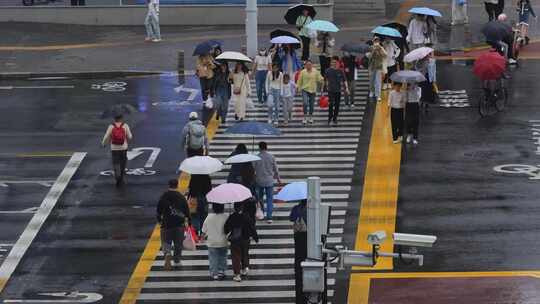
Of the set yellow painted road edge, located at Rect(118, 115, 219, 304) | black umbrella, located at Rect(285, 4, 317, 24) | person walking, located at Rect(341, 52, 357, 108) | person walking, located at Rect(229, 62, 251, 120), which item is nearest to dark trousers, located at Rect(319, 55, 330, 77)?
person walking, located at Rect(341, 52, 357, 108)

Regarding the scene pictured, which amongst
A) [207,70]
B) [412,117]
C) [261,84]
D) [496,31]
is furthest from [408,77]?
[496,31]

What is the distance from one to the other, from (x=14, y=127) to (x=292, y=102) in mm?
6857

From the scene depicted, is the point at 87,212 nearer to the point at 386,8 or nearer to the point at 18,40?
the point at 18,40

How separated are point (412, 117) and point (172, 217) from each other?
9.16 metres

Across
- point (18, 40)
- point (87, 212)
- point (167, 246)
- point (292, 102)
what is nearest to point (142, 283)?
point (167, 246)

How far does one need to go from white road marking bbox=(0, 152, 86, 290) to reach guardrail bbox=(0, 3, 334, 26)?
58.4 ft

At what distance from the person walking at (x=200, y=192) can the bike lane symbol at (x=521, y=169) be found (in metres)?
7.20

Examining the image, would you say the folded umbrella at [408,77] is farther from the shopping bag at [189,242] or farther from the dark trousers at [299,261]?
the dark trousers at [299,261]

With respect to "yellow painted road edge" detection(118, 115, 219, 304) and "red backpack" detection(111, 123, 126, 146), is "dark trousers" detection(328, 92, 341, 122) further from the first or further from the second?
"yellow painted road edge" detection(118, 115, 219, 304)

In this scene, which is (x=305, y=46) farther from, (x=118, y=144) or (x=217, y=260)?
(x=217, y=260)

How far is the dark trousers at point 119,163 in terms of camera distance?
94.6ft

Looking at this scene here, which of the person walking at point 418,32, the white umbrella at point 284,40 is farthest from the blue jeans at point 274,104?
the person walking at point 418,32

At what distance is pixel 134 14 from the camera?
49.4m

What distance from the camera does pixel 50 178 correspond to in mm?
29688
